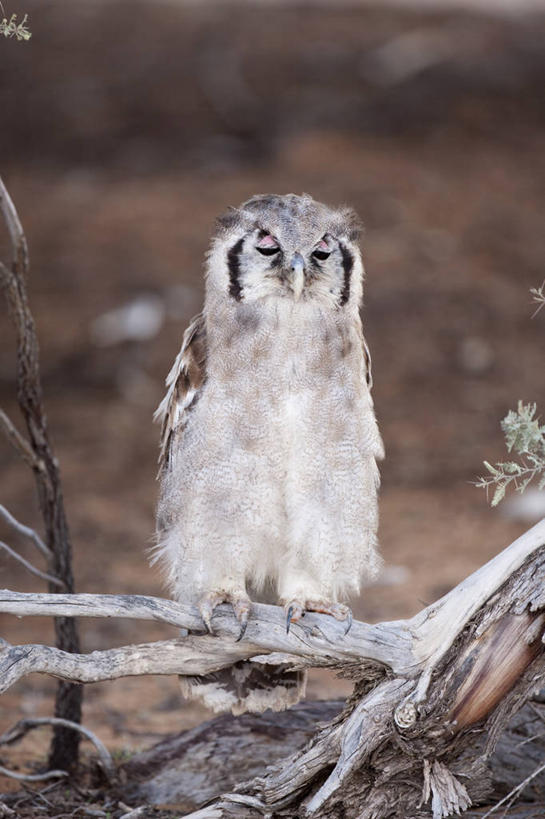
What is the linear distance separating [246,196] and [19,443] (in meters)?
8.28

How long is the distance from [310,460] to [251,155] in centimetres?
1005

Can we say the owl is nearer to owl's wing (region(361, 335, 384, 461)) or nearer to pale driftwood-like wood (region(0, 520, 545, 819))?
owl's wing (region(361, 335, 384, 461))

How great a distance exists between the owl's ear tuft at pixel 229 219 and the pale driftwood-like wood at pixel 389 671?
1.31m

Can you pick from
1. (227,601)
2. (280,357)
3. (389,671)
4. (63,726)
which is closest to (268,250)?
(280,357)

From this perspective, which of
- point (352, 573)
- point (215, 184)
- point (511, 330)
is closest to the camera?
point (352, 573)

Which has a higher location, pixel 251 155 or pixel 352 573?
pixel 251 155

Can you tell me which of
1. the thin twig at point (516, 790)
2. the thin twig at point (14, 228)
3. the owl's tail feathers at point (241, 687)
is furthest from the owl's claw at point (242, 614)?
the thin twig at point (14, 228)

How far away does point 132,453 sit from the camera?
332 inches

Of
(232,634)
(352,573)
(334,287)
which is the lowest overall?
(232,634)

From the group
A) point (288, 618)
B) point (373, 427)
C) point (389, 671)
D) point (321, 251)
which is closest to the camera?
point (389, 671)

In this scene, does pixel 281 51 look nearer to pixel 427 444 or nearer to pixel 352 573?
pixel 427 444

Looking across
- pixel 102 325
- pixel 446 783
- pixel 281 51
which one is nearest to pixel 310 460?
pixel 446 783

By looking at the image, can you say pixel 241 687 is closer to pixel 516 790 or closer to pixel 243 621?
pixel 243 621

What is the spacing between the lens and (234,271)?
3459 mm
